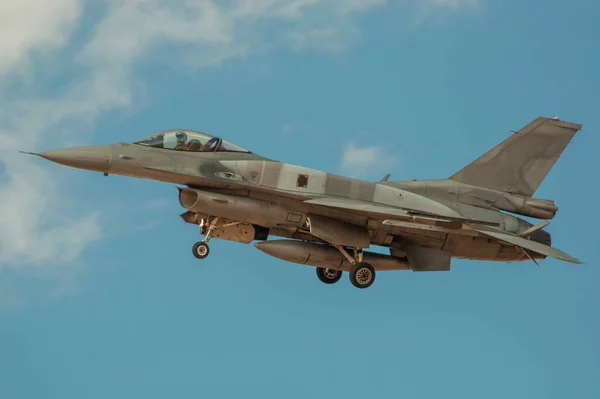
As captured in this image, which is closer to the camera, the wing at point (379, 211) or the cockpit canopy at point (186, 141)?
the cockpit canopy at point (186, 141)

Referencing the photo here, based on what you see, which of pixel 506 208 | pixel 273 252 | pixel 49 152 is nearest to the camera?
pixel 49 152

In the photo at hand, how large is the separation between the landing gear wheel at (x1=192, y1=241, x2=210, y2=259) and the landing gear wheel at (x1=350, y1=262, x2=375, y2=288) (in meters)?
3.13

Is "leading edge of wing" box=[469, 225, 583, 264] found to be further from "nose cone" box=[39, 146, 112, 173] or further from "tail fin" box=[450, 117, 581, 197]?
"nose cone" box=[39, 146, 112, 173]

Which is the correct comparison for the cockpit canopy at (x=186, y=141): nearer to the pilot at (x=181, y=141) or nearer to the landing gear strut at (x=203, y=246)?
the pilot at (x=181, y=141)

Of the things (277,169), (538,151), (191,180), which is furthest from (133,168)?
(538,151)

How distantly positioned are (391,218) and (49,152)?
6682mm

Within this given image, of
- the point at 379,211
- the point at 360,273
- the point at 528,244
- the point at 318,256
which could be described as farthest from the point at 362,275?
the point at 528,244

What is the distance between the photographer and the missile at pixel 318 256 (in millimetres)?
21969

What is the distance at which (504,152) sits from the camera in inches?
945

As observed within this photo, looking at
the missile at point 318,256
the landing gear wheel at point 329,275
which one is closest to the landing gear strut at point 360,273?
the missile at point 318,256

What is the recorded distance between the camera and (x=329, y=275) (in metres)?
24.1

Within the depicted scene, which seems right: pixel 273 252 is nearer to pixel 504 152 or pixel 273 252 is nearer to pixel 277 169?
pixel 277 169

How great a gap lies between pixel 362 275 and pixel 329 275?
1659 millimetres

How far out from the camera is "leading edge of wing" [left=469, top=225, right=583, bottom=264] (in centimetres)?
2177
